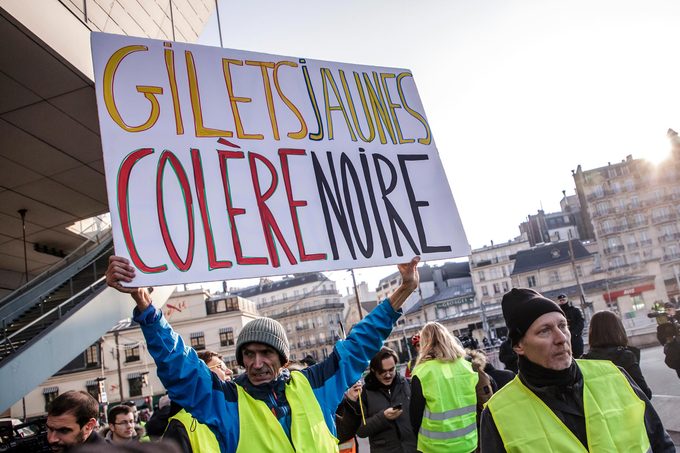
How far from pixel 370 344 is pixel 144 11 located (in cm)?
708

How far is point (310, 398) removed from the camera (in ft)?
8.13

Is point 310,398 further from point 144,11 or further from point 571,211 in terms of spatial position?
point 571,211

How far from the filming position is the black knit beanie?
2488mm

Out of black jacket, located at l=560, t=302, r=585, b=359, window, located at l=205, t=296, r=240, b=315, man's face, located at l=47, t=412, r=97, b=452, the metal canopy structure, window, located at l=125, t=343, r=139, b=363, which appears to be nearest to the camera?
man's face, located at l=47, t=412, r=97, b=452

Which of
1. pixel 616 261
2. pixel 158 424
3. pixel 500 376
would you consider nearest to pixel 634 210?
pixel 616 261

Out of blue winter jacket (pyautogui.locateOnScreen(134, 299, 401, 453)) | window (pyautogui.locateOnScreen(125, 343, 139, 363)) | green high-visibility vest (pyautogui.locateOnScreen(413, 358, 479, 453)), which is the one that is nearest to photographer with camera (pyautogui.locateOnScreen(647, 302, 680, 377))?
green high-visibility vest (pyautogui.locateOnScreen(413, 358, 479, 453))

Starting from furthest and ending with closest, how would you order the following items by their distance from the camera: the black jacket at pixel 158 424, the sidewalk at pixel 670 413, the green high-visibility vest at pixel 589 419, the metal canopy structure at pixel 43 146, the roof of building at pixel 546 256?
the roof of building at pixel 546 256, the sidewalk at pixel 670 413, the metal canopy structure at pixel 43 146, the black jacket at pixel 158 424, the green high-visibility vest at pixel 589 419

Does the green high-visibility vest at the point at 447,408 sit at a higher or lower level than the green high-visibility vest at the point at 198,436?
lower

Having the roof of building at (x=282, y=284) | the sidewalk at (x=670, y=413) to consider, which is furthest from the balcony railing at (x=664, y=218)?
the sidewalk at (x=670, y=413)

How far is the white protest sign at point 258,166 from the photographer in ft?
8.14

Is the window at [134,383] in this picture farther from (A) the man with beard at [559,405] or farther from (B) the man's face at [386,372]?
(A) the man with beard at [559,405]

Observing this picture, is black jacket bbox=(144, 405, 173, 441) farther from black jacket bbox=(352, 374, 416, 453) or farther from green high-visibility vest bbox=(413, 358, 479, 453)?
green high-visibility vest bbox=(413, 358, 479, 453)

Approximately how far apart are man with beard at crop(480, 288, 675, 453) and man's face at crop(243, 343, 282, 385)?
1.03m

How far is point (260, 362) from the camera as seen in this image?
8.17 feet
